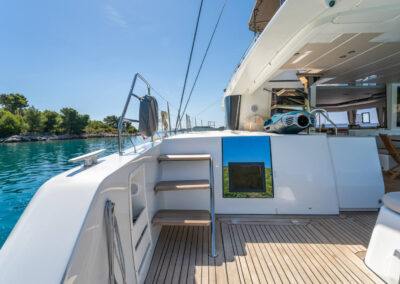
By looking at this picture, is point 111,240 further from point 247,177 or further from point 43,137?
point 43,137

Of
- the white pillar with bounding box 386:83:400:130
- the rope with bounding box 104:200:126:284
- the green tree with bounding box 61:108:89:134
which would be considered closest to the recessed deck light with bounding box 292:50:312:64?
the rope with bounding box 104:200:126:284

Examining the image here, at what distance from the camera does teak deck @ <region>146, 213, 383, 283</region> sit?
1378mm

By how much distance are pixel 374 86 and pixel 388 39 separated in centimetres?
441

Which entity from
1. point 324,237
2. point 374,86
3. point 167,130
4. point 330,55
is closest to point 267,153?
point 324,237

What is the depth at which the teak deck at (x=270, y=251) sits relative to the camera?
1.38 meters

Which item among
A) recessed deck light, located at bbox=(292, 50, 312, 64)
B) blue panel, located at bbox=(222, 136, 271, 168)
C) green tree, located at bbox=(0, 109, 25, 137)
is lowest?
blue panel, located at bbox=(222, 136, 271, 168)

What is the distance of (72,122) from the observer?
4056 centimetres

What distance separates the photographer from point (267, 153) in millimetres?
2383

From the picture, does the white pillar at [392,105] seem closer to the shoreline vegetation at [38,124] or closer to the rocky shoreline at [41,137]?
the rocky shoreline at [41,137]

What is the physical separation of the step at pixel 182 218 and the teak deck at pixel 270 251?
25cm

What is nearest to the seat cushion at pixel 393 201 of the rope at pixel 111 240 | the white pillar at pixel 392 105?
the rope at pixel 111 240

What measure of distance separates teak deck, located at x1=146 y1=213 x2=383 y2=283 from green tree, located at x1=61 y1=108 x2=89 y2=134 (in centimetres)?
4673

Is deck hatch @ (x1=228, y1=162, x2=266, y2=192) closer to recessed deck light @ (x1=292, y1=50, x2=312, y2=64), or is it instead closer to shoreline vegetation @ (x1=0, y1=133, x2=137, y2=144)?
recessed deck light @ (x1=292, y1=50, x2=312, y2=64)

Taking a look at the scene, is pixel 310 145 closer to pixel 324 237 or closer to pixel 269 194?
pixel 269 194
